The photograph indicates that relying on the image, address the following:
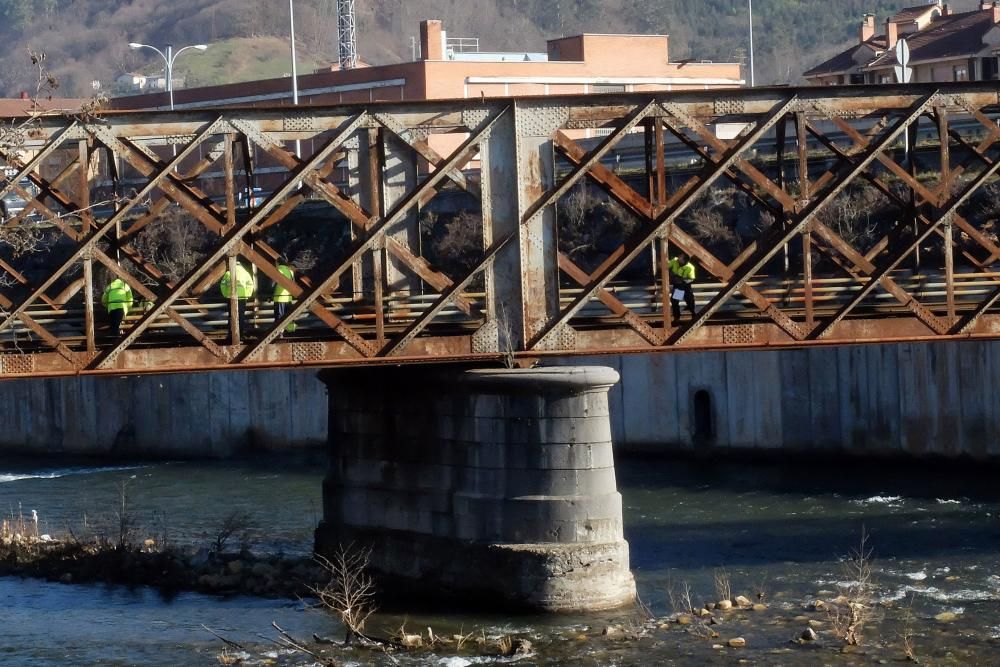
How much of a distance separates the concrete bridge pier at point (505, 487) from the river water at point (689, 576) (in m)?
0.57

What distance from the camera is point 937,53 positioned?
239 feet

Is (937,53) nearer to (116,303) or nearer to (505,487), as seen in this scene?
(116,303)

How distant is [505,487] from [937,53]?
57793mm

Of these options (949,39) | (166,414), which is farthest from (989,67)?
(166,414)

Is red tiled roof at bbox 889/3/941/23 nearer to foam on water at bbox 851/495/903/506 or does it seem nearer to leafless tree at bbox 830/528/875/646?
foam on water at bbox 851/495/903/506

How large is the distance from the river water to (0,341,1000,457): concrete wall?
3.76ft

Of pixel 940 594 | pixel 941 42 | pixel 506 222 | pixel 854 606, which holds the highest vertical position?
pixel 941 42

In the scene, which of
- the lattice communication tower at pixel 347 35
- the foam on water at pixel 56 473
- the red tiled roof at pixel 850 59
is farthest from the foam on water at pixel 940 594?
the lattice communication tower at pixel 347 35

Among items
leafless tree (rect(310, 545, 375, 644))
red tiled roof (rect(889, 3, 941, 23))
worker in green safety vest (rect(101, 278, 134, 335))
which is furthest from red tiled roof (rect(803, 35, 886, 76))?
worker in green safety vest (rect(101, 278, 134, 335))

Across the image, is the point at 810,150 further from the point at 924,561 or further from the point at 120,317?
the point at 120,317

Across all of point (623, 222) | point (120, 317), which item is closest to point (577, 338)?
point (120, 317)

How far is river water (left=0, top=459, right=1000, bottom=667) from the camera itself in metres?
19.5

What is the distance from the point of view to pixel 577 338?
21.1m

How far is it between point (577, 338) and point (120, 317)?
7.43m
